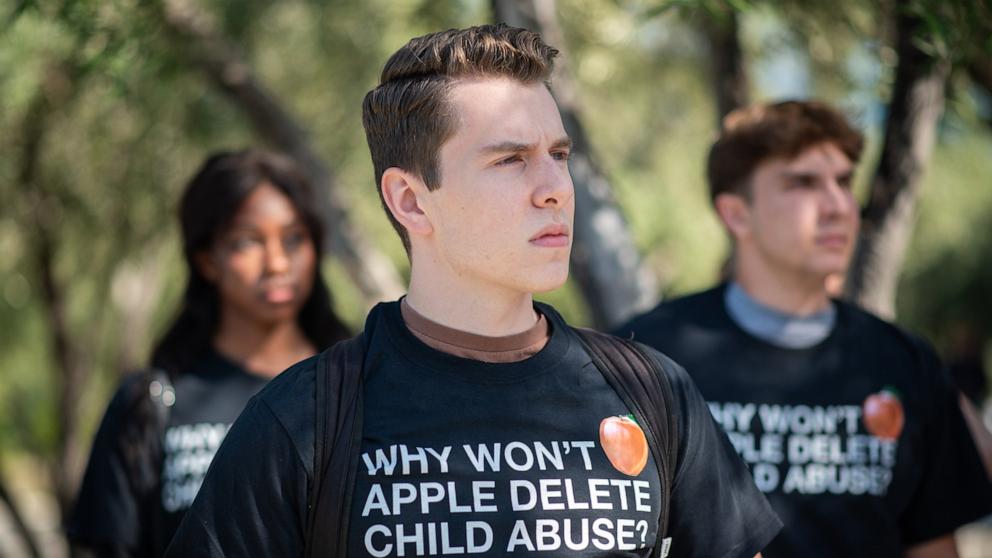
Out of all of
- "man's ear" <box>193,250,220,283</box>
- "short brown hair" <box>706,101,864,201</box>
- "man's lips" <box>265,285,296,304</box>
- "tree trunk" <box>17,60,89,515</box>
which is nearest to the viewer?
"short brown hair" <box>706,101,864,201</box>

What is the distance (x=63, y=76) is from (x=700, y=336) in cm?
483

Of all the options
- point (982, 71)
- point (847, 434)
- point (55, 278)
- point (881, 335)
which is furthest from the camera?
point (55, 278)

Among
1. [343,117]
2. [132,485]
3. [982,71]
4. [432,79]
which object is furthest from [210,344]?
[343,117]

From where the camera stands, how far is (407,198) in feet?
7.04

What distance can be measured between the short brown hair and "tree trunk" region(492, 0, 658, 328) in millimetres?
790

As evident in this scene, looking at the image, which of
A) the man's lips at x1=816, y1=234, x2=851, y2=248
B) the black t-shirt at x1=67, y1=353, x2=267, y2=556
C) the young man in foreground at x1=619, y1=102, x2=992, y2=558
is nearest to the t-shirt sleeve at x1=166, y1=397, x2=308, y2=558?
the black t-shirt at x1=67, y1=353, x2=267, y2=556

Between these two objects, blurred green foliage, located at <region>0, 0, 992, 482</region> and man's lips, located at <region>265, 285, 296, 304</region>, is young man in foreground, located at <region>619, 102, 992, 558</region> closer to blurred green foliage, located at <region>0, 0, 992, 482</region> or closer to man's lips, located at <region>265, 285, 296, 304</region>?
blurred green foliage, located at <region>0, 0, 992, 482</region>

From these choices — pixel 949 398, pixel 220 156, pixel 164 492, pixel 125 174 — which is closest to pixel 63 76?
pixel 125 174

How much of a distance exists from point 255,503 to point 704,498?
74 cm

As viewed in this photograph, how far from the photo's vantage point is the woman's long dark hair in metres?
3.65

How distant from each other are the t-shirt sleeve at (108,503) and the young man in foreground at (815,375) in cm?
135

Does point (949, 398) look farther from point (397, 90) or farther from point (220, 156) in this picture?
point (220, 156)

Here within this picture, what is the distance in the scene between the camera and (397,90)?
2.14 metres

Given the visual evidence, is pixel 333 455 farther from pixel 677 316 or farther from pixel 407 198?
pixel 677 316
